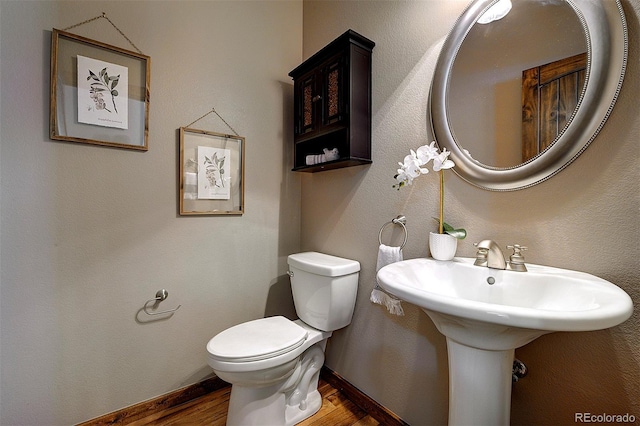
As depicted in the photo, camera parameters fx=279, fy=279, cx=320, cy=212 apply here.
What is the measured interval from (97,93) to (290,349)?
1.50m

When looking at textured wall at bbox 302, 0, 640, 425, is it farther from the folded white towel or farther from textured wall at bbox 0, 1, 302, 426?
textured wall at bbox 0, 1, 302, 426

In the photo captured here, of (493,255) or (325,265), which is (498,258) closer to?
(493,255)

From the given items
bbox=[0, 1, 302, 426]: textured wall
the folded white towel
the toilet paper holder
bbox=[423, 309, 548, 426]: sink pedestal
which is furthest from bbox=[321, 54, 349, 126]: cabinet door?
the toilet paper holder

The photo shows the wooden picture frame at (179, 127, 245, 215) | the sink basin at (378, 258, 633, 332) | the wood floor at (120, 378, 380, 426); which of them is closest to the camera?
the sink basin at (378, 258, 633, 332)

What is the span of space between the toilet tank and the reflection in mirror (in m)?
0.84

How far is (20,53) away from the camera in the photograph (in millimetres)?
A: 1169

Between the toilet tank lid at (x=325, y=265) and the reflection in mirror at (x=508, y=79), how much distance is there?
0.80m

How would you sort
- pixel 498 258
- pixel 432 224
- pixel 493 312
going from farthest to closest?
1. pixel 432 224
2. pixel 498 258
3. pixel 493 312

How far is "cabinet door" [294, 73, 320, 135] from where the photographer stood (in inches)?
64.9

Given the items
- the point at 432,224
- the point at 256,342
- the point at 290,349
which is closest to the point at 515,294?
the point at 432,224

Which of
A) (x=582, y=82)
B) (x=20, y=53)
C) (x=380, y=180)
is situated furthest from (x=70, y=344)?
(x=582, y=82)

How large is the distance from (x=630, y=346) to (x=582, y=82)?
2.54 ft

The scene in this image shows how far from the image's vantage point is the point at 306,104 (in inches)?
67.8

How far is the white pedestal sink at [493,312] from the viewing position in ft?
1.90
